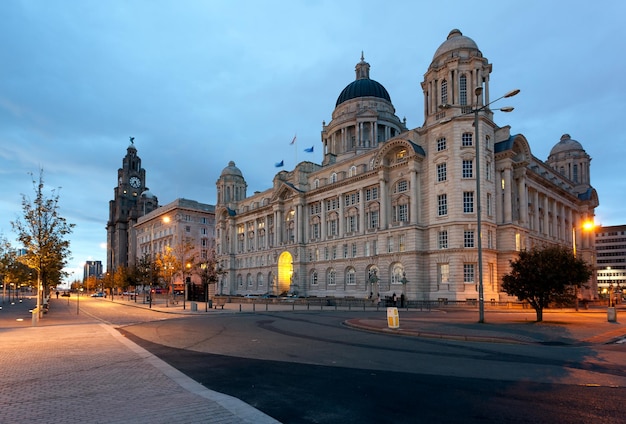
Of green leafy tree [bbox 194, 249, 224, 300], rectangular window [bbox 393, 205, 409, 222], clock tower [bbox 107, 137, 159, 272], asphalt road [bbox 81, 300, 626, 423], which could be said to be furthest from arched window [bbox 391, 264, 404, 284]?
clock tower [bbox 107, 137, 159, 272]

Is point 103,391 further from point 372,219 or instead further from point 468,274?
point 372,219

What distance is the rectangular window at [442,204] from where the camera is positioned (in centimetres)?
5330

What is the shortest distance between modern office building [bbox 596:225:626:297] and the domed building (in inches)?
3093

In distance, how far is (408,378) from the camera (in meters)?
10.1

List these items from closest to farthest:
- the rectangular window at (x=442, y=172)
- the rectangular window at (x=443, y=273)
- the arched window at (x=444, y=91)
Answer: the rectangular window at (x=443, y=273)
the rectangular window at (x=442, y=172)
the arched window at (x=444, y=91)

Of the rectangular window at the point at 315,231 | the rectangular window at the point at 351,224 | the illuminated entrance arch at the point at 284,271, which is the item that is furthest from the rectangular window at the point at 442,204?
the illuminated entrance arch at the point at 284,271

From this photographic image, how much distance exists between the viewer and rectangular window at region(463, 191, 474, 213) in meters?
51.9

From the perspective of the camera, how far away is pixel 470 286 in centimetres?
5044

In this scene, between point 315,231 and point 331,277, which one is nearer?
point 331,277

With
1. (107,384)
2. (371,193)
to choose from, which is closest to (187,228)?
(371,193)

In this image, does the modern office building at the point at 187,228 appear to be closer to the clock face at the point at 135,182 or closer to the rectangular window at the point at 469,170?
the clock face at the point at 135,182

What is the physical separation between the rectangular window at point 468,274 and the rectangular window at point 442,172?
35.7ft

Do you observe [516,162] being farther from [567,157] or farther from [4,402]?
[4,402]

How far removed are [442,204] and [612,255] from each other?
13468cm
